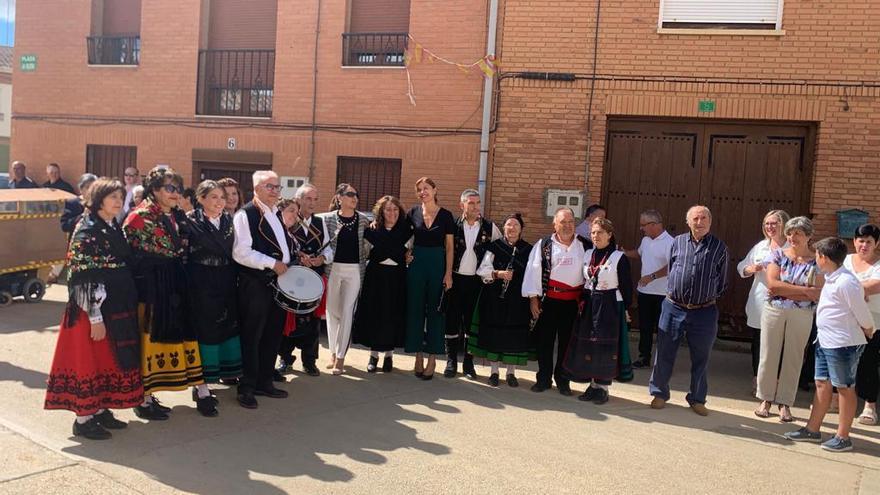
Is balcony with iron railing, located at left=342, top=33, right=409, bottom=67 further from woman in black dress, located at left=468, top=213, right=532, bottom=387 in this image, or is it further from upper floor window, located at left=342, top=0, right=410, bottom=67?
woman in black dress, located at left=468, top=213, right=532, bottom=387

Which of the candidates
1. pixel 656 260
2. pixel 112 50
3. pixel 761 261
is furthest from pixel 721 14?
pixel 112 50

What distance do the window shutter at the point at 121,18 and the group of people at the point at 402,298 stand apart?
7361mm

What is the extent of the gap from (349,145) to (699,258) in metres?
6.40

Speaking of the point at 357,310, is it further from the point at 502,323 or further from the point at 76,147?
the point at 76,147

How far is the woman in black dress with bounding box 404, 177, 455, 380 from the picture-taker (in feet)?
23.6

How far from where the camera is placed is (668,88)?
32.2ft

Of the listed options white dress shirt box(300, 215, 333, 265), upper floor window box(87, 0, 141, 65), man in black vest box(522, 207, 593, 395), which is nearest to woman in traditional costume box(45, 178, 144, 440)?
white dress shirt box(300, 215, 333, 265)

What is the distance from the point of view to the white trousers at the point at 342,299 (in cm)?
724

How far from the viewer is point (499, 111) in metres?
10.4

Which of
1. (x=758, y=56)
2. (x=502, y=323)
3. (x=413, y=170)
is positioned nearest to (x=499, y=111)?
(x=413, y=170)

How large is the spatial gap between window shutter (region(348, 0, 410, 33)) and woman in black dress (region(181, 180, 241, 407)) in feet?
20.8

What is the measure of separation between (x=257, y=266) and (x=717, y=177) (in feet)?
21.6

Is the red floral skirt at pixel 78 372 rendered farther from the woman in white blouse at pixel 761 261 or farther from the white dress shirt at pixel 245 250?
the woman in white blouse at pixel 761 261

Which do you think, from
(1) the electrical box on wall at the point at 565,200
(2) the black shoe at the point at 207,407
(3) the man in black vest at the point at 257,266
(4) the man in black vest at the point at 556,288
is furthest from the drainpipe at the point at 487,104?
(2) the black shoe at the point at 207,407
